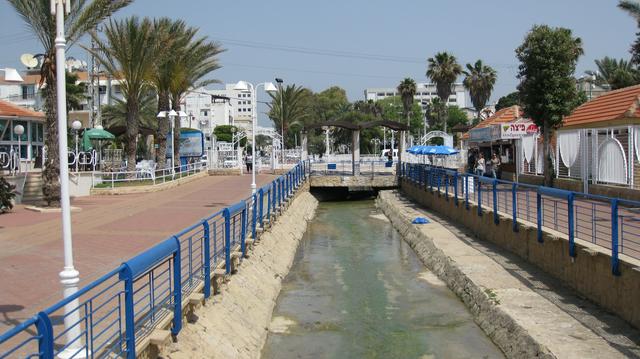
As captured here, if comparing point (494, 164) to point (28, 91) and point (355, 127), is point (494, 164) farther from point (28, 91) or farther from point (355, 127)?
point (28, 91)

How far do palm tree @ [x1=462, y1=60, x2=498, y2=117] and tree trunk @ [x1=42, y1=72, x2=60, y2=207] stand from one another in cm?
5770

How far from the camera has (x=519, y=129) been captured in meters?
27.5

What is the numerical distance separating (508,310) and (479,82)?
64093mm

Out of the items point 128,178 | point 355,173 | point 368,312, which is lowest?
point 368,312

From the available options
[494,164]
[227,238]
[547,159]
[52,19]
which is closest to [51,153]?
[52,19]

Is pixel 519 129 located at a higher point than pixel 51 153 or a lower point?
higher

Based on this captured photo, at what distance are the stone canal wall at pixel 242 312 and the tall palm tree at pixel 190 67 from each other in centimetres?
1998

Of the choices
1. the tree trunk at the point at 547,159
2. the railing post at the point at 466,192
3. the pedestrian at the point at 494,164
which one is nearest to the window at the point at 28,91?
the pedestrian at the point at 494,164

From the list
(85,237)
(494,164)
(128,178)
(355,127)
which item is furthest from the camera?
(355,127)

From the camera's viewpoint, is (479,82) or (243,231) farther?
(479,82)

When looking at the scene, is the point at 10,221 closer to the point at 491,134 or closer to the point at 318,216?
the point at 318,216

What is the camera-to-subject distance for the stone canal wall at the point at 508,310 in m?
8.65

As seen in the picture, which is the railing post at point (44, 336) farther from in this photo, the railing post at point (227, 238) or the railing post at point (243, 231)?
the railing post at point (243, 231)

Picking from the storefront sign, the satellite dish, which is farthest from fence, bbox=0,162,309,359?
the storefront sign
